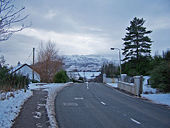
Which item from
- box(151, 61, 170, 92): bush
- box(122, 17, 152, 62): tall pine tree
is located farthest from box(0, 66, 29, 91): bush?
box(122, 17, 152, 62): tall pine tree

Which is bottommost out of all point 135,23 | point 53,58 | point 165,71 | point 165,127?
A: point 165,127

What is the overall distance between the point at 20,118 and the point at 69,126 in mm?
2142

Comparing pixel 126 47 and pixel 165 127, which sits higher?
pixel 126 47

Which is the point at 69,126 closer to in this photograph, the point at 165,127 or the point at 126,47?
the point at 165,127

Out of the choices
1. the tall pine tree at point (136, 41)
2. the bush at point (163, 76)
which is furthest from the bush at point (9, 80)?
the tall pine tree at point (136, 41)

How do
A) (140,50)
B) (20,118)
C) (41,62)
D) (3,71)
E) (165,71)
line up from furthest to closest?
(140,50) < (41,62) < (165,71) < (3,71) < (20,118)

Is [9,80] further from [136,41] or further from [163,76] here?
[136,41]

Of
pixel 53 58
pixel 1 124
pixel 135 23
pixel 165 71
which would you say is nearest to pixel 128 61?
pixel 135 23

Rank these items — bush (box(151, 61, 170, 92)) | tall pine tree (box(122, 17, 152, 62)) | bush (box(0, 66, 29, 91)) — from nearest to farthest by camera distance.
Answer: bush (box(0, 66, 29, 91)) → bush (box(151, 61, 170, 92)) → tall pine tree (box(122, 17, 152, 62))

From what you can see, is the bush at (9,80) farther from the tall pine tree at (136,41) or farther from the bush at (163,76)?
the tall pine tree at (136,41)

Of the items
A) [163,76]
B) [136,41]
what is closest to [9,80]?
[163,76]

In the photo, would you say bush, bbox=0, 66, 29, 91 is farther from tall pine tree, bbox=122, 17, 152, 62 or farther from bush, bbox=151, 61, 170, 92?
tall pine tree, bbox=122, 17, 152, 62

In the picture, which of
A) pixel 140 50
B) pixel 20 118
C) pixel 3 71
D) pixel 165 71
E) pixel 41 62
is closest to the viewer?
pixel 20 118

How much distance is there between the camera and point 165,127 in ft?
26.6
